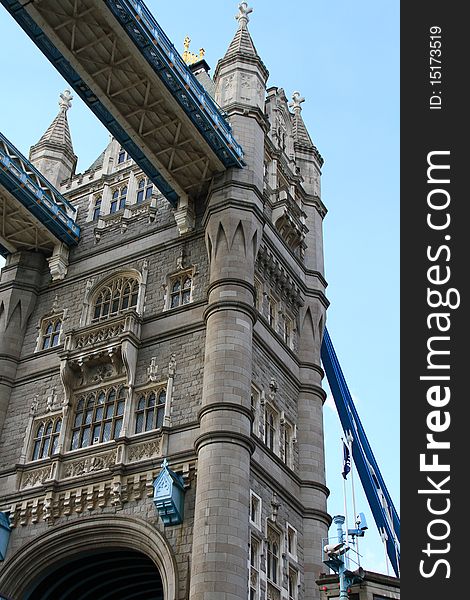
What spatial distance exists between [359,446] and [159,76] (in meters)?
21.4

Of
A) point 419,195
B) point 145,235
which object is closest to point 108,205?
point 145,235

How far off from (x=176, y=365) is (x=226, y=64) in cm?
1679

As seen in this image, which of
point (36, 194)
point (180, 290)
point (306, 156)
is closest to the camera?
point (180, 290)

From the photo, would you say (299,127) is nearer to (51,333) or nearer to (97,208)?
(97,208)

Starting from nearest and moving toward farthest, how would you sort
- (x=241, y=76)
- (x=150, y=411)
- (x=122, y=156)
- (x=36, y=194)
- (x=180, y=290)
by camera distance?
(x=150, y=411), (x=180, y=290), (x=36, y=194), (x=241, y=76), (x=122, y=156)

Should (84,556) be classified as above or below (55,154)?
below

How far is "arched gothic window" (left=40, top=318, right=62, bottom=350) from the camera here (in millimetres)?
39750

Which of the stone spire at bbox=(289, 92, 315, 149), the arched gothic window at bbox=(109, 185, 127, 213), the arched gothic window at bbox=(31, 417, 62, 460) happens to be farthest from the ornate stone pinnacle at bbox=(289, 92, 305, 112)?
the arched gothic window at bbox=(31, 417, 62, 460)

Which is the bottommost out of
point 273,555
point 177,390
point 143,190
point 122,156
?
point 273,555

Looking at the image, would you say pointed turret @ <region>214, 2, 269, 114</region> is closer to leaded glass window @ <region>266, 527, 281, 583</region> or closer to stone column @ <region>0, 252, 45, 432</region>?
stone column @ <region>0, 252, 45, 432</region>

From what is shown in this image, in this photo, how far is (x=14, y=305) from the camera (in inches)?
1617

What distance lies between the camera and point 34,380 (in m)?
38.3

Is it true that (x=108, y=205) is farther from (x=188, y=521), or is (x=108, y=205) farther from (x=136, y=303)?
(x=188, y=521)

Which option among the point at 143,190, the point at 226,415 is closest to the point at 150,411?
the point at 226,415
